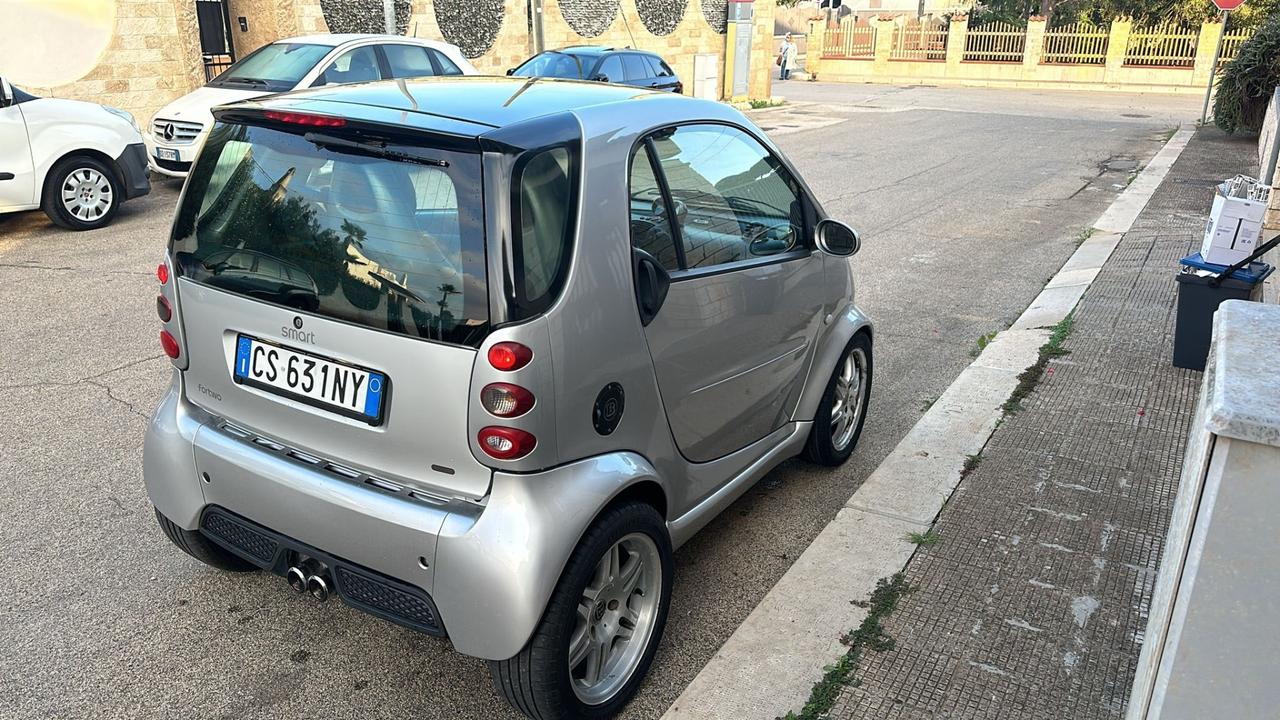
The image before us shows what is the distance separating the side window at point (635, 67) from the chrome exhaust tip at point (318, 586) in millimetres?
14115

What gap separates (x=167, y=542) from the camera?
3850 mm

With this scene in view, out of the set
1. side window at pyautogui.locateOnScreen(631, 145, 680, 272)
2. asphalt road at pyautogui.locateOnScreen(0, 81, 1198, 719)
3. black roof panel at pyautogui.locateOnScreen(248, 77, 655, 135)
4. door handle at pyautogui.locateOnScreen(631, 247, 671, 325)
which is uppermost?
black roof panel at pyautogui.locateOnScreen(248, 77, 655, 135)

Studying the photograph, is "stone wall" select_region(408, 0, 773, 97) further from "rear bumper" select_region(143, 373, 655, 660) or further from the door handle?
"rear bumper" select_region(143, 373, 655, 660)

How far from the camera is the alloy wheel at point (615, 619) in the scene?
282 cm

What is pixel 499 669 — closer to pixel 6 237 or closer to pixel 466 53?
pixel 6 237

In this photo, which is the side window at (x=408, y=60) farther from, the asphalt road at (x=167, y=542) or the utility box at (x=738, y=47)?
the utility box at (x=738, y=47)

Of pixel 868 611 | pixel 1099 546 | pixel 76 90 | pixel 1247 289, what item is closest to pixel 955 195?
pixel 1247 289

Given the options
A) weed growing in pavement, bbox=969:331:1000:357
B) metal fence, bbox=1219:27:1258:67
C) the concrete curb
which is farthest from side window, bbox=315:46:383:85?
metal fence, bbox=1219:27:1258:67

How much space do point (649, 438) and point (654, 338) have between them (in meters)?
0.32

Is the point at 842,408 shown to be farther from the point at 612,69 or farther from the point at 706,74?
the point at 706,74

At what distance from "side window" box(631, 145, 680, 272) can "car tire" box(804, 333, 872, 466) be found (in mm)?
1365

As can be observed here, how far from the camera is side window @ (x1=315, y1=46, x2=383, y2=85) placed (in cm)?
1148

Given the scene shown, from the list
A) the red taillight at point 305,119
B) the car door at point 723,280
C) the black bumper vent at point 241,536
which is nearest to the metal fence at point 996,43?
the car door at point 723,280

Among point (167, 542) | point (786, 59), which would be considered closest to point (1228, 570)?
point (167, 542)
